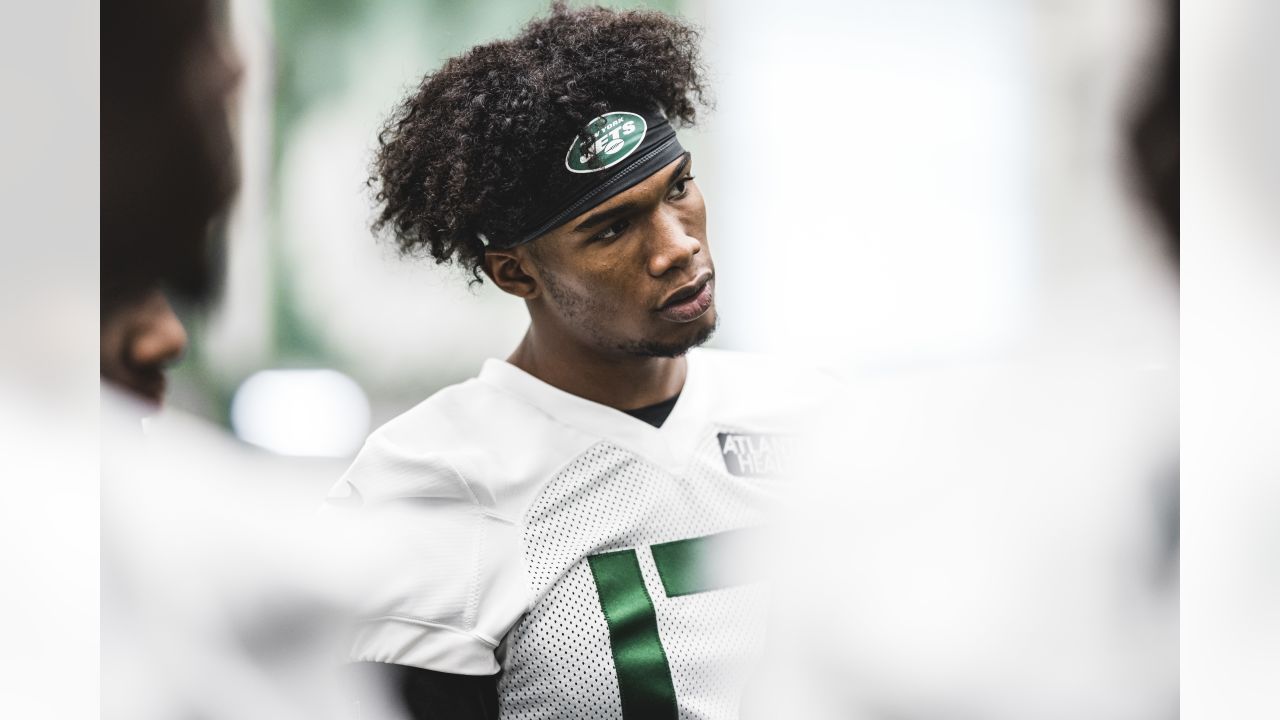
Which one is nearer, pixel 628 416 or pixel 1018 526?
pixel 628 416

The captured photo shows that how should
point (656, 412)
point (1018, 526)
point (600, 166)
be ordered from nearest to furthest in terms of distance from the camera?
point (600, 166) → point (656, 412) → point (1018, 526)

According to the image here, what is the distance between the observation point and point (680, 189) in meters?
1.11

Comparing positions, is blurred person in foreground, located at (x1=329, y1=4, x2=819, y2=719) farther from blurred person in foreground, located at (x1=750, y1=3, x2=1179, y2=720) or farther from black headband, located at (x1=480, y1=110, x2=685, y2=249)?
blurred person in foreground, located at (x1=750, y1=3, x2=1179, y2=720)

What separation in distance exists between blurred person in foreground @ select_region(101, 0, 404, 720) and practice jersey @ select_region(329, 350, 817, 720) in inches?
3.1

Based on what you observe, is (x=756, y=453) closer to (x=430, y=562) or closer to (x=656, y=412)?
(x=656, y=412)

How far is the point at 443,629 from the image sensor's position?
41.6 inches

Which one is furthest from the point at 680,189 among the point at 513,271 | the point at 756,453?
the point at 756,453

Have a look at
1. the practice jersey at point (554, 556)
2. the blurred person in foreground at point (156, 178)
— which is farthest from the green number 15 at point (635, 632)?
the blurred person in foreground at point (156, 178)

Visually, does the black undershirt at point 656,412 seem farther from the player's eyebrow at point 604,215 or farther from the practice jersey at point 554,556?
the player's eyebrow at point 604,215

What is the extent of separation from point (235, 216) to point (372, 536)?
330mm

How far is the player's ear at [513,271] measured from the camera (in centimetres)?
109

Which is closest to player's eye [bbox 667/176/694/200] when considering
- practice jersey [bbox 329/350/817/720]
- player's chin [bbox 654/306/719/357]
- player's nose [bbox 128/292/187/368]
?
player's chin [bbox 654/306/719/357]

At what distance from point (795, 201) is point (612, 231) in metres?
0.24

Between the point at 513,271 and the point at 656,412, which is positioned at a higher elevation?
the point at 513,271
